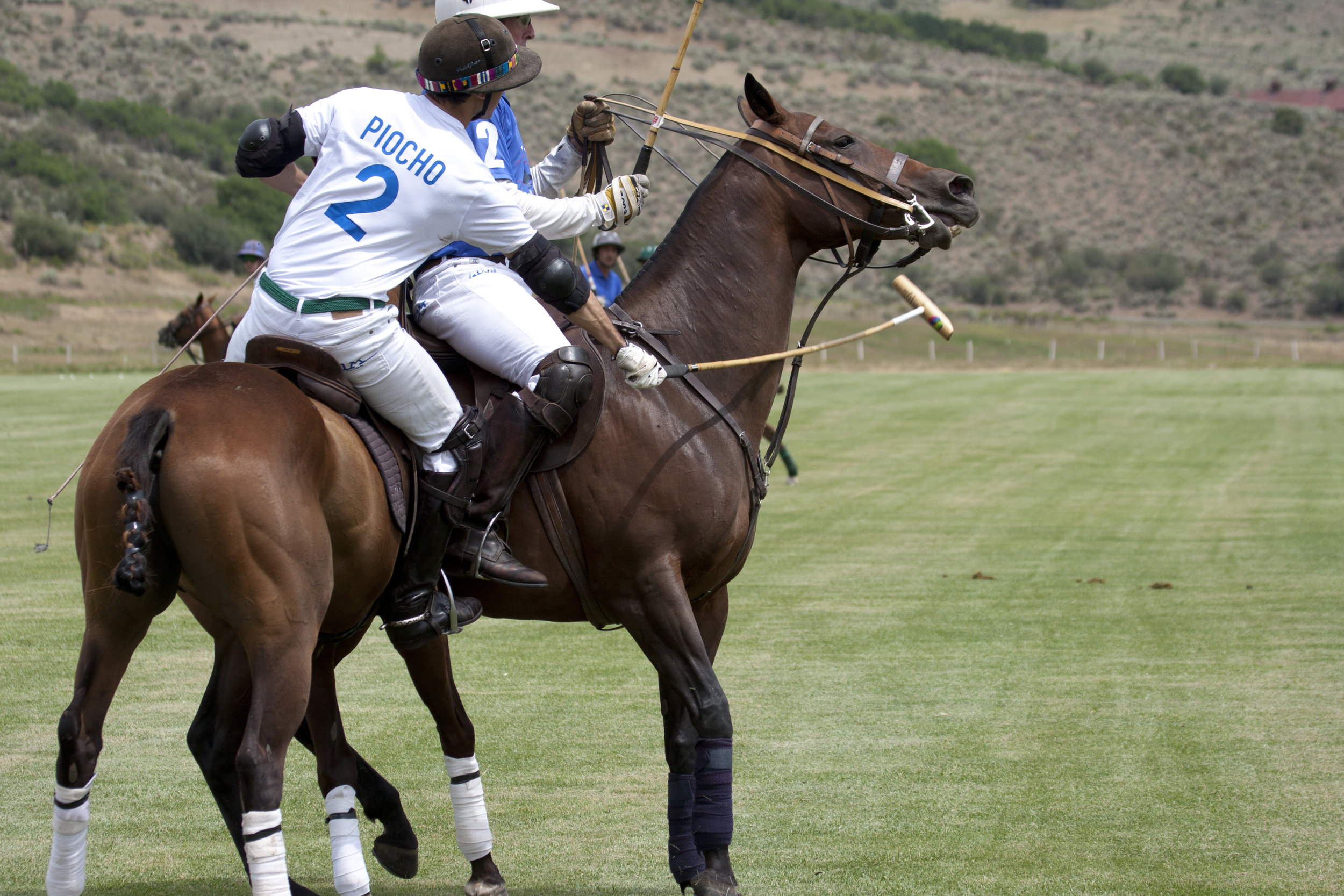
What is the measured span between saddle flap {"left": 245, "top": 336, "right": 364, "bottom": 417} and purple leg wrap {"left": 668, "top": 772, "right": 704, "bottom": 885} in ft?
5.58

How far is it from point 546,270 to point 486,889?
215 cm

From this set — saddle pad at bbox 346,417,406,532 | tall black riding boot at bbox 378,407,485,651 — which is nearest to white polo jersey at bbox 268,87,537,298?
saddle pad at bbox 346,417,406,532

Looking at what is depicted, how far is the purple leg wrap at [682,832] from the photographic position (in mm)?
4441

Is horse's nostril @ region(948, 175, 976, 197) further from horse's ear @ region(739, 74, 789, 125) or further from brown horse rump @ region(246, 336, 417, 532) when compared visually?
brown horse rump @ region(246, 336, 417, 532)

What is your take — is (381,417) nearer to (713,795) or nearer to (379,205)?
(379,205)

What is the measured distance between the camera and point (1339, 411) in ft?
80.6

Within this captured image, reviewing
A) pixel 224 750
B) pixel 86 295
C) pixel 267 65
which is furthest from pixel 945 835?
pixel 267 65

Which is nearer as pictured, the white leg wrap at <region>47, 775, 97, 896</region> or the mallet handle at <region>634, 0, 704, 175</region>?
the white leg wrap at <region>47, 775, 97, 896</region>

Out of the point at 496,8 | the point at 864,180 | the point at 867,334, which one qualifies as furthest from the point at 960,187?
the point at 496,8

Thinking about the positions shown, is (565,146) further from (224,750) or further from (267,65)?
(267,65)

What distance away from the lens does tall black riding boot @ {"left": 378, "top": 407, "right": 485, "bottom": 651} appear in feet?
13.8

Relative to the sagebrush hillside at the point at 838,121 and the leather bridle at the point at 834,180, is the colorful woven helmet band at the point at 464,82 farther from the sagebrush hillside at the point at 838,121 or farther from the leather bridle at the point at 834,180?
the sagebrush hillside at the point at 838,121

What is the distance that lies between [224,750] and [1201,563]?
895 cm

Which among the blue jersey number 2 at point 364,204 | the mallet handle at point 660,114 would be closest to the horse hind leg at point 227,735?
the blue jersey number 2 at point 364,204
